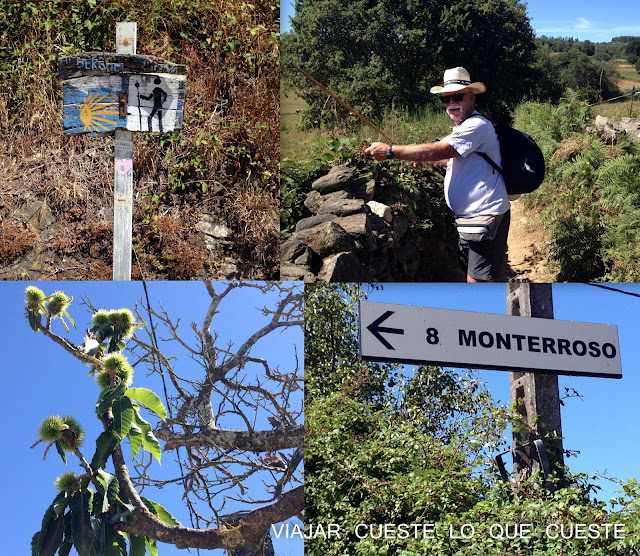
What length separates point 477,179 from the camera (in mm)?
4727

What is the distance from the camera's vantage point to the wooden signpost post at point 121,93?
4434 millimetres

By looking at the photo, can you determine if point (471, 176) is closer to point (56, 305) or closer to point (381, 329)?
point (381, 329)

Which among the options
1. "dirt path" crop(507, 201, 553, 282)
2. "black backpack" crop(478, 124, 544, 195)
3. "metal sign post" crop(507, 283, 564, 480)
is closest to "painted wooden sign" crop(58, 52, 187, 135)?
"black backpack" crop(478, 124, 544, 195)

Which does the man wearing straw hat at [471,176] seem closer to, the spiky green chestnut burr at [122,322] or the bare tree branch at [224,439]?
the bare tree branch at [224,439]

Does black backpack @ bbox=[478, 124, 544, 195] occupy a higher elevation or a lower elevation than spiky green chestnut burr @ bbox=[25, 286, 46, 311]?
higher

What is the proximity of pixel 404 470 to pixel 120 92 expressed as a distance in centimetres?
317

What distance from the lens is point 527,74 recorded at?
5.99 metres

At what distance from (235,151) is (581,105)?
3172 mm

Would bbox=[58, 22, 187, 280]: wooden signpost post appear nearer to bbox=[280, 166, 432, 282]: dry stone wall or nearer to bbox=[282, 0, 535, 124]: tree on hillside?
bbox=[280, 166, 432, 282]: dry stone wall

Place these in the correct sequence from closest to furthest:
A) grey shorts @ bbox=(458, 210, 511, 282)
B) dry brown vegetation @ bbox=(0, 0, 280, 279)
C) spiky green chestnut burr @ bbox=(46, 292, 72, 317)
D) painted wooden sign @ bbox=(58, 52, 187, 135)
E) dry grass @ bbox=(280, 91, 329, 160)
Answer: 1. painted wooden sign @ bbox=(58, 52, 187, 135)
2. grey shorts @ bbox=(458, 210, 511, 282)
3. spiky green chestnut burr @ bbox=(46, 292, 72, 317)
4. dry brown vegetation @ bbox=(0, 0, 280, 279)
5. dry grass @ bbox=(280, 91, 329, 160)

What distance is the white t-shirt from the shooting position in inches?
184

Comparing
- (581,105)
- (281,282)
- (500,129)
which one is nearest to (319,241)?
(281,282)

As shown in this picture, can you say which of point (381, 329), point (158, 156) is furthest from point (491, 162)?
point (158, 156)

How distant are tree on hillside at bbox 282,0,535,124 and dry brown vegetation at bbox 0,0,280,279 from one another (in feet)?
2.59
